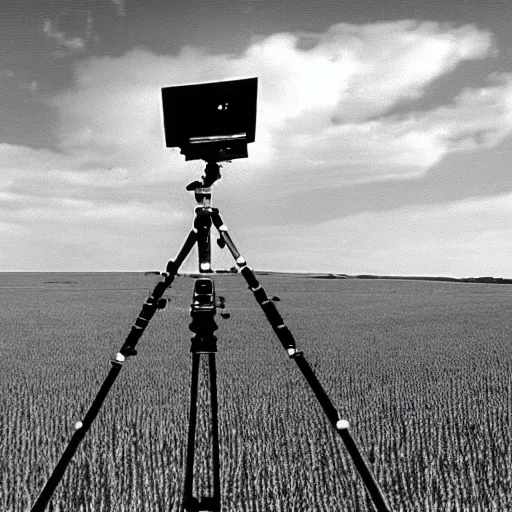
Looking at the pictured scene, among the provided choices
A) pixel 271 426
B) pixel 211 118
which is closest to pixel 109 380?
pixel 211 118

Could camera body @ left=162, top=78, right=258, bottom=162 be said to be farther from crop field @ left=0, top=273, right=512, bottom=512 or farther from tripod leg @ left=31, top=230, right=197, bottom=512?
crop field @ left=0, top=273, right=512, bottom=512

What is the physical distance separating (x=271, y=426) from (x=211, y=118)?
4308 mm

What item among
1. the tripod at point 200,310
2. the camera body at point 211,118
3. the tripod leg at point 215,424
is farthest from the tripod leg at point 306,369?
the tripod leg at point 215,424

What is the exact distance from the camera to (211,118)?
3.26m

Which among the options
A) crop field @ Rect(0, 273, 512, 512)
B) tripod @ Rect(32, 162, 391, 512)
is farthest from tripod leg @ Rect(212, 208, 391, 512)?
crop field @ Rect(0, 273, 512, 512)

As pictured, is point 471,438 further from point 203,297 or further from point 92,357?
point 92,357

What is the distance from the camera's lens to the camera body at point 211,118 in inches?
125

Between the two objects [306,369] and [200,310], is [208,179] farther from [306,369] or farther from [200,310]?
[306,369]

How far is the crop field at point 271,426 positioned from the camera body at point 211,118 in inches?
110

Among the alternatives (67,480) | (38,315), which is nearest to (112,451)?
(67,480)

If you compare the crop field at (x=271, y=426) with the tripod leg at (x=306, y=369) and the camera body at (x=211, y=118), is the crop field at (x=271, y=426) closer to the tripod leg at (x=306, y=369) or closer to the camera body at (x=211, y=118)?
the tripod leg at (x=306, y=369)

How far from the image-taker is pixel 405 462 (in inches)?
225

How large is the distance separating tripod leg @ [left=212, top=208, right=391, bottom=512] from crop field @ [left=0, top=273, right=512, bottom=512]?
1969mm

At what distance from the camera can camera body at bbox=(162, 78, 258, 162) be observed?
3182mm
